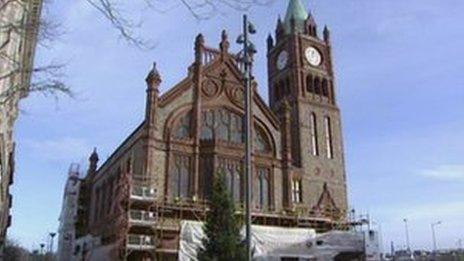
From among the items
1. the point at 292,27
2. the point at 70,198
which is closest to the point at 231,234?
the point at 292,27

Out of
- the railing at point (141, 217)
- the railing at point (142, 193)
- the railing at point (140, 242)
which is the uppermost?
the railing at point (142, 193)

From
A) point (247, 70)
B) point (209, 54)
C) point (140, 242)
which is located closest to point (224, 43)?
point (209, 54)

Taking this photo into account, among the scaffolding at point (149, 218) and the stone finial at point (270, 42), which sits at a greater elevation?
the stone finial at point (270, 42)

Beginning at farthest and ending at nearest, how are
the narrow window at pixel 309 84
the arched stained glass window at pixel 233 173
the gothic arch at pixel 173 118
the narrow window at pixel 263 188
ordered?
the narrow window at pixel 309 84 < the narrow window at pixel 263 188 < the arched stained glass window at pixel 233 173 < the gothic arch at pixel 173 118

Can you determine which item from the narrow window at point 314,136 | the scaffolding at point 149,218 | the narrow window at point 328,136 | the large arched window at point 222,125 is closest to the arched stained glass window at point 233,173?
the scaffolding at point 149,218

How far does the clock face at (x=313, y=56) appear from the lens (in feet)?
194

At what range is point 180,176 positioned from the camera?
138 ft

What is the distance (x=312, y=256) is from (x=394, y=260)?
213 ft

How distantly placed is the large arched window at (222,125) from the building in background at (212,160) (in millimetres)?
86

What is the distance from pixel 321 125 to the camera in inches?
2165

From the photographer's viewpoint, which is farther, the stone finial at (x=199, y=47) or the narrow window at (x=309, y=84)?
the narrow window at (x=309, y=84)

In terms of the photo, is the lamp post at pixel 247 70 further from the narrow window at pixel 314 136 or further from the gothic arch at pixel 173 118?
the narrow window at pixel 314 136

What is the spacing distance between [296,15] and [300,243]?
29.2 metres

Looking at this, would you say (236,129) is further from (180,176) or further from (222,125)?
(180,176)
